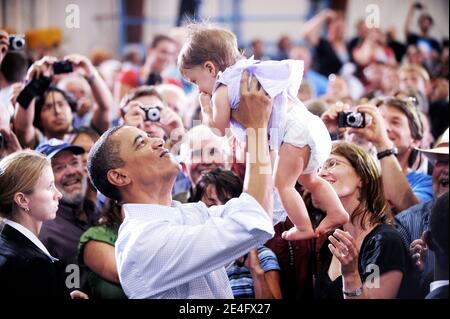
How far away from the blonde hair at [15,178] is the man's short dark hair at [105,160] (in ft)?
0.57

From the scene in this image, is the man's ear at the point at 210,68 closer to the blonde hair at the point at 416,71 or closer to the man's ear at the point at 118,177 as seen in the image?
the man's ear at the point at 118,177

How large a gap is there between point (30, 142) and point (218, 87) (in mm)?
1074

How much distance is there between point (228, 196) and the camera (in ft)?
7.71

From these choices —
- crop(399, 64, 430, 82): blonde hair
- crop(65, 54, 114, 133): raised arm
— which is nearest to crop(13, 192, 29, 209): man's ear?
crop(65, 54, 114, 133): raised arm

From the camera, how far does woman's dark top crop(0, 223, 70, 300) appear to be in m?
2.01

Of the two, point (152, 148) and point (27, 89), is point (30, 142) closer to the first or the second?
point (27, 89)

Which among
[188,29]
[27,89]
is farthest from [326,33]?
[188,29]

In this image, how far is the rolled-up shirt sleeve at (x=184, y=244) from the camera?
1796mm

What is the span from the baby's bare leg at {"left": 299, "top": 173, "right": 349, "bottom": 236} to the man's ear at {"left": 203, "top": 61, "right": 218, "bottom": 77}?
34 cm

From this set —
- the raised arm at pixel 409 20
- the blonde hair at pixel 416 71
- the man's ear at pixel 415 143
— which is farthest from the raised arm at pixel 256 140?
the raised arm at pixel 409 20

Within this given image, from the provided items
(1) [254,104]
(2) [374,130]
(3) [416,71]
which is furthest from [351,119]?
(3) [416,71]

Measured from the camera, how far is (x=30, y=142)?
110 inches

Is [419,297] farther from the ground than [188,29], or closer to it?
closer to it

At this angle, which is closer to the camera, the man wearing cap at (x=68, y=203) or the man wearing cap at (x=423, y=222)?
the man wearing cap at (x=423, y=222)
